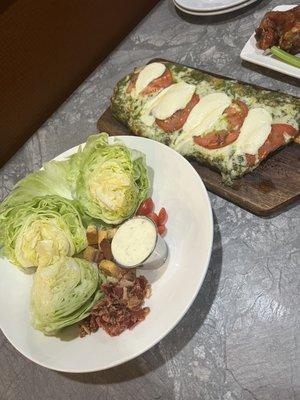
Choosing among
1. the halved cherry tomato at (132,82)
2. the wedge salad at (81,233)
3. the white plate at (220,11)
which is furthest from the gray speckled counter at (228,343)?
the halved cherry tomato at (132,82)

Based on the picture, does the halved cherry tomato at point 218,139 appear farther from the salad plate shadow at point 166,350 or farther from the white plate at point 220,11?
the white plate at point 220,11

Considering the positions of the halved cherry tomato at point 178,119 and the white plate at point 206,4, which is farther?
the white plate at point 206,4

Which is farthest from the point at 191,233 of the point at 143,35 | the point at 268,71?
the point at 143,35

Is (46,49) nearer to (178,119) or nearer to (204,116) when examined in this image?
(178,119)

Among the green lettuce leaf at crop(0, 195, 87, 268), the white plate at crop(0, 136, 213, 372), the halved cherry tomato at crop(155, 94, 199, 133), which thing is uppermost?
the halved cherry tomato at crop(155, 94, 199, 133)

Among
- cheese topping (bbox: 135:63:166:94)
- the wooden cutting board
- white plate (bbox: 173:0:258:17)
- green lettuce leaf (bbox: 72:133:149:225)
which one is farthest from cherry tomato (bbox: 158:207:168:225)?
white plate (bbox: 173:0:258:17)

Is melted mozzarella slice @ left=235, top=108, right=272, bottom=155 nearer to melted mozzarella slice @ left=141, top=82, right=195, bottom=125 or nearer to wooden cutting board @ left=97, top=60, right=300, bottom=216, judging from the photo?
wooden cutting board @ left=97, top=60, right=300, bottom=216

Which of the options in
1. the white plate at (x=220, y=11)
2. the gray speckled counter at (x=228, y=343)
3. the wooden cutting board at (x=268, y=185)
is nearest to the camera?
the gray speckled counter at (x=228, y=343)
